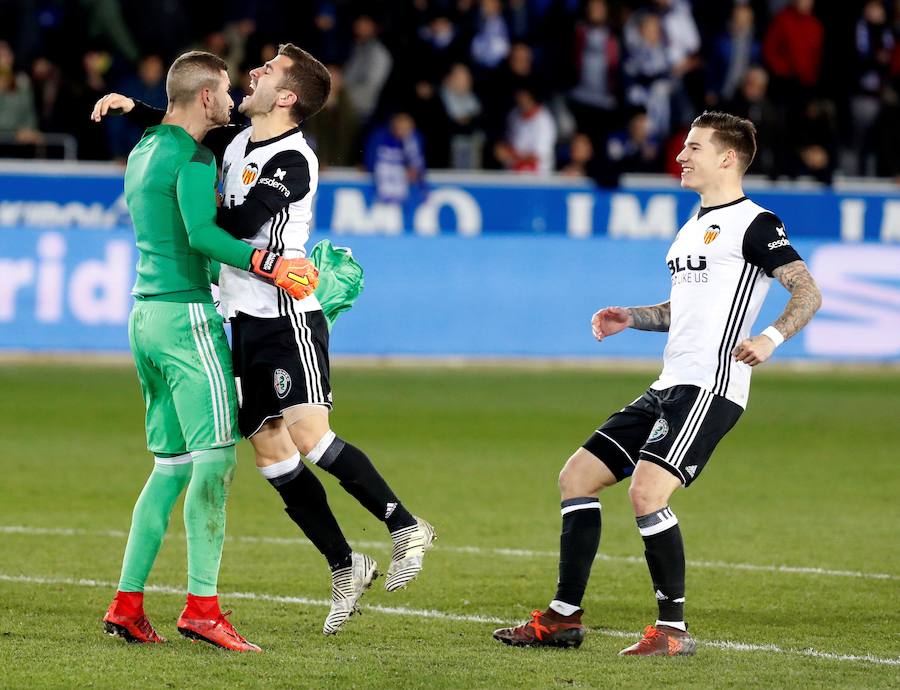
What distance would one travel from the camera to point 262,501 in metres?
9.95

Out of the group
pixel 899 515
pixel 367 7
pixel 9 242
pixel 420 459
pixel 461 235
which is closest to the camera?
pixel 899 515

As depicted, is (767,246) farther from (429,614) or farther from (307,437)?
(429,614)

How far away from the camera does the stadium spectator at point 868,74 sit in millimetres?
21469

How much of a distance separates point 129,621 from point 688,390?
7.42 ft

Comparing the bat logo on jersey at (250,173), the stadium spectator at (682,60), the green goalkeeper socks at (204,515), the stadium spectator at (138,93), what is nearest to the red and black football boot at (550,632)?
the green goalkeeper socks at (204,515)

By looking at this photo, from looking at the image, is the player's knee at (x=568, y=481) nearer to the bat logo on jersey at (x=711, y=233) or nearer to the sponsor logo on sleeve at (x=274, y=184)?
the bat logo on jersey at (x=711, y=233)

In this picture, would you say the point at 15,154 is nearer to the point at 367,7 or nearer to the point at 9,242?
the point at 9,242

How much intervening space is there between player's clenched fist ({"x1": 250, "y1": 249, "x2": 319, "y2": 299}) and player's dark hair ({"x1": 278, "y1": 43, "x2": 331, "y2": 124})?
26.6 inches

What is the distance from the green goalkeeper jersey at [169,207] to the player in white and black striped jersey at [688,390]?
1657 millimetres

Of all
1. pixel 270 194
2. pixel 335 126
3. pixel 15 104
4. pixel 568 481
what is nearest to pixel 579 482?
pixel 568 481

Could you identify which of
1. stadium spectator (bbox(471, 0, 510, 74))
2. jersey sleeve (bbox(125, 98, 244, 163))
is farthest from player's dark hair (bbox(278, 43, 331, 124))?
stadium spectator (bbox(471, 0, 510, 74))

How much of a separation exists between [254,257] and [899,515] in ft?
17.3

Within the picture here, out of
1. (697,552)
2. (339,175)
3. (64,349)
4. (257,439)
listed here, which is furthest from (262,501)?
(339,175)

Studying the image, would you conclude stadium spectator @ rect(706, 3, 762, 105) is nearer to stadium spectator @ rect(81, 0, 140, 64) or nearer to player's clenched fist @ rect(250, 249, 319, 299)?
stadium spectator @ rect(81, 0, 140, 64)
